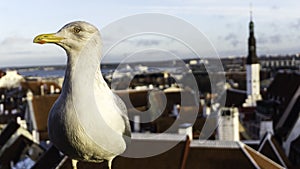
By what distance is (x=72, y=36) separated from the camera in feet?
8.21

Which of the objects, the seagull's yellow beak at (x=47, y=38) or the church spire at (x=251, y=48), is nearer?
the seagull's yellow beak at (x=47, y=38)

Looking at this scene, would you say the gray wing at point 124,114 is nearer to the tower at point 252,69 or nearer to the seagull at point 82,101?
the seagull at point 82,101

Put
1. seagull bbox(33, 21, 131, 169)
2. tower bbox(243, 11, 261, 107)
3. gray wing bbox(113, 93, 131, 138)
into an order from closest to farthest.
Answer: seagull bbox(33, 21, 131, 169), gray wing bbox(113, 93, 131, 138), tower bbox(243, 11, 261, 107)

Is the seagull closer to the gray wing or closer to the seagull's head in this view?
the seagull's head

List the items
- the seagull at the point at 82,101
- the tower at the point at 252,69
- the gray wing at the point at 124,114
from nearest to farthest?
the seagull at the point at 82,101 < the gray wing at the point at 124,114 < the tower at the point at 252,69

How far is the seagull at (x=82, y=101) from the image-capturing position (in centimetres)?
246

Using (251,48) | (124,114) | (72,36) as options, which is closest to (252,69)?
(251,48)

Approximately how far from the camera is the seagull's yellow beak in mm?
2477

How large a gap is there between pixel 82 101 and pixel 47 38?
40cm

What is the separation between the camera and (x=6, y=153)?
56.3ft

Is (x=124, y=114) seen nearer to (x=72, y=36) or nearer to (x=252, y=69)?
(x=72, y=36)

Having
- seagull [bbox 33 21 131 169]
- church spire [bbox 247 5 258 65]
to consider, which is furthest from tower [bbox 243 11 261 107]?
seagull [bbox 33 21 131 169]

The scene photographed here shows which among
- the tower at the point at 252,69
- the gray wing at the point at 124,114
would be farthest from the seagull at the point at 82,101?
the tower at the point at 252,69

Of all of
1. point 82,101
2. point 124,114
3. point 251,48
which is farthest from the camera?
point 251,48
